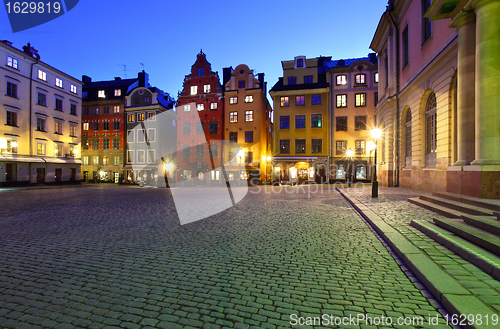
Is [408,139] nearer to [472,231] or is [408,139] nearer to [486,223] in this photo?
[486,223]

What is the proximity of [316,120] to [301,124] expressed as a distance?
2133 mm

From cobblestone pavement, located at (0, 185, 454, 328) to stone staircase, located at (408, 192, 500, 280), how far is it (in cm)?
122

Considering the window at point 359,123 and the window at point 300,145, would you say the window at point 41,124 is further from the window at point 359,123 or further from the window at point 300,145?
the window at point 359,123

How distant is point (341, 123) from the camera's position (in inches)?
1427

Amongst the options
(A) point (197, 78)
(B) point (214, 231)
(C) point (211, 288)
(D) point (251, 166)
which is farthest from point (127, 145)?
(C) point (211, 288)

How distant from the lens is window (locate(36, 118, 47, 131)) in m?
34.3

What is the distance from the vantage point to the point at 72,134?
40.0 meters

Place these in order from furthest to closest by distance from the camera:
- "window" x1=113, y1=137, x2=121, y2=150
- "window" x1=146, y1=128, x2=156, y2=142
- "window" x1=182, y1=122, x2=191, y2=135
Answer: "window" x1=113, y1=137, x2=121, y2=150 < "window" x1=146, y1=128, x2=156, y2=142 < "window" x1=182, y1=122, x2=191, y2=135

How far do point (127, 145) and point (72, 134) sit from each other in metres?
8.00

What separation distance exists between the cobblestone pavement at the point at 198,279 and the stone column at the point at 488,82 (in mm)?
5715

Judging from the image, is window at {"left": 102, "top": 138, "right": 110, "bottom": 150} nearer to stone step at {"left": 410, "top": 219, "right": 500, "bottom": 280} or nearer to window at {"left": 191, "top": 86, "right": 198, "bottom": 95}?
window at {"left": 191, "top": 86, "right": 198, "bottom": 95}

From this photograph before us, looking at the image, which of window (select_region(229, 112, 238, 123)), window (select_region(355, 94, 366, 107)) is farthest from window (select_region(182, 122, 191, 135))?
window (select_region(355, 94, 366, 107))

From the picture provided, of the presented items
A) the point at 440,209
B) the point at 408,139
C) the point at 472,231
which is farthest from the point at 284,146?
the point at 472,231

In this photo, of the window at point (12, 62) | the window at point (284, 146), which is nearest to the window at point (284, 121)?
the window at point (284, 146)
